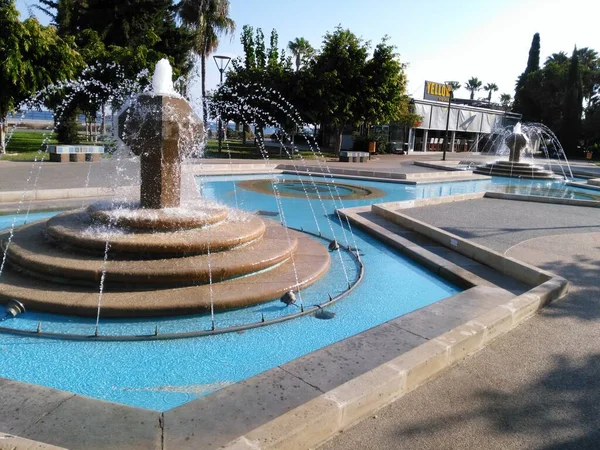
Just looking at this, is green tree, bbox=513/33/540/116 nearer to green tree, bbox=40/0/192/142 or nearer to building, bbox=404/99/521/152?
building, bbox=404/99/521/152

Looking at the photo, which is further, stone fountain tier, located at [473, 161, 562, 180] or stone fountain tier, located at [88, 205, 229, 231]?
stone fountain tier, located at [473, 161, 562, 180]

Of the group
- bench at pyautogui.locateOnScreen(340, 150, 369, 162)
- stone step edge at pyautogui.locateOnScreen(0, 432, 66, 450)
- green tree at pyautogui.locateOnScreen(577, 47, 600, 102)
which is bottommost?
stone step edge at pyautogui.locateOnScreen(0, 432, 66, 450)

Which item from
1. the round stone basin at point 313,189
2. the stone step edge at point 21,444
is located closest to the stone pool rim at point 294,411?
the stone step edge at point 21,444

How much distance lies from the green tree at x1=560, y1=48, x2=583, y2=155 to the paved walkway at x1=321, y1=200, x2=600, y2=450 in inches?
2115

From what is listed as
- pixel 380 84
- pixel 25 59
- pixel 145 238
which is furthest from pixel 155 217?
pixel 380 84

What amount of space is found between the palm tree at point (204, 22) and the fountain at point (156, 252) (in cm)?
2585

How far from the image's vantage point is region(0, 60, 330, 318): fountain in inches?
206

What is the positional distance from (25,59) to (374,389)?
78.9ft

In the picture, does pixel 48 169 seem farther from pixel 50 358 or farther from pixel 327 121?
pixel 327 121

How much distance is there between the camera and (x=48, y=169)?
59.0 ft

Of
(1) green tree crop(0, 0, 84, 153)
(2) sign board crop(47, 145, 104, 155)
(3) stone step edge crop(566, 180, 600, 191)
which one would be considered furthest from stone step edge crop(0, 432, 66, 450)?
(3) stone step edge crop(566, 180, 600, 191)

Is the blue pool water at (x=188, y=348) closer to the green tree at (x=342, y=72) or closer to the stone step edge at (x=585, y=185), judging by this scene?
the stone step edge at (x=585, y=185)

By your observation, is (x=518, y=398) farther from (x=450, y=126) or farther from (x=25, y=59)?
(x=450, y=126)

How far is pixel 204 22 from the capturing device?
3231 cm
